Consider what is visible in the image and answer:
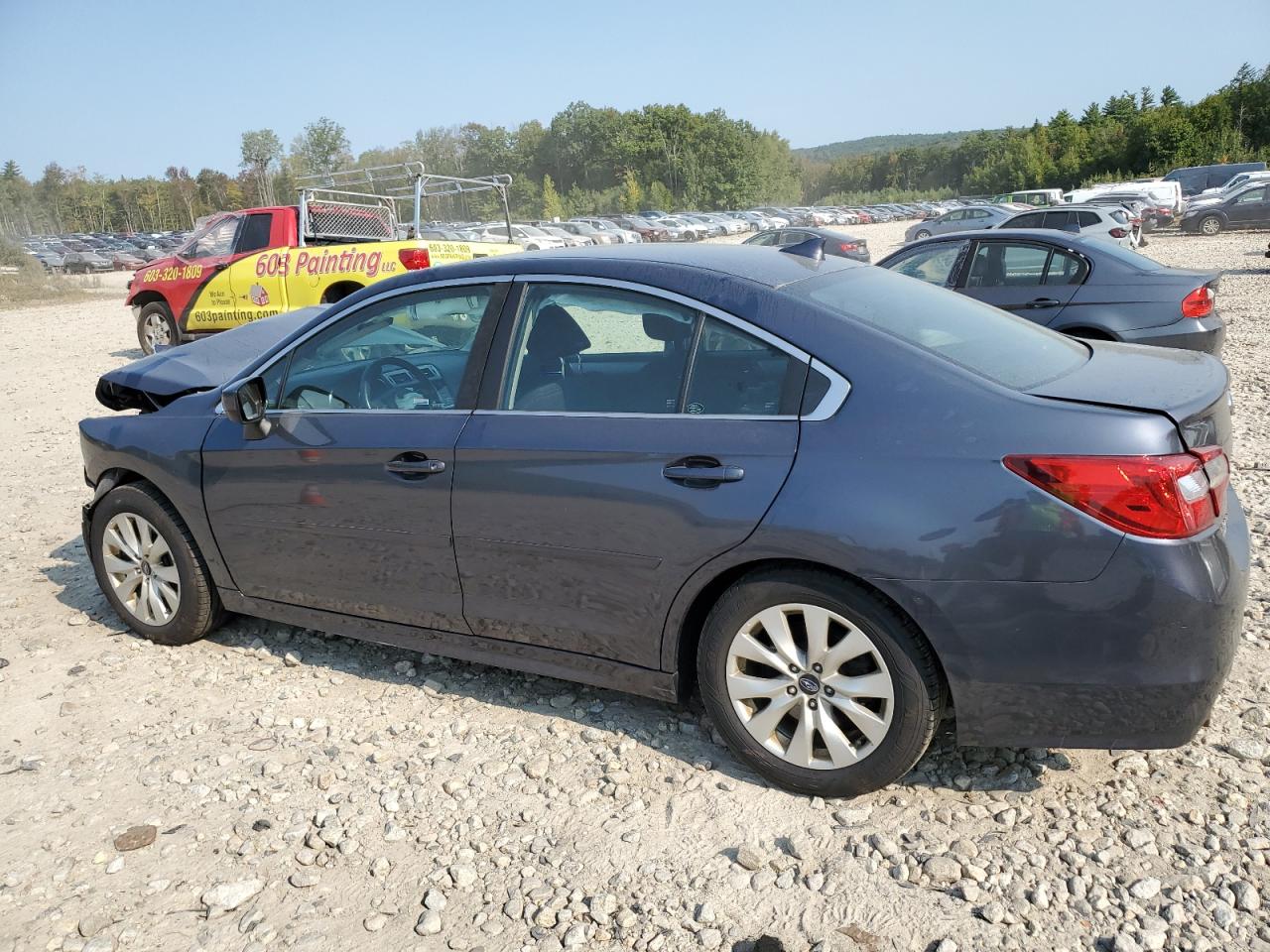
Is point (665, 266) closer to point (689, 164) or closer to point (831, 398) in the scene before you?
point (831, 398)

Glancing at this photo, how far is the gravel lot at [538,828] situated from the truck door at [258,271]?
789 centimetres

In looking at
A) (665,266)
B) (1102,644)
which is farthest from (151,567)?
(1102,644)

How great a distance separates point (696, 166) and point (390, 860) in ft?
337

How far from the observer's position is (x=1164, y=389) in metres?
2.71

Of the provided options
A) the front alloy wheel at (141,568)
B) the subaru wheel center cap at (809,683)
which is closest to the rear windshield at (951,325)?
the subaru wheel center cap at (809,683)

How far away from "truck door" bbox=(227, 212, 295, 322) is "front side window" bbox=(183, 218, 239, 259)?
0.58ft

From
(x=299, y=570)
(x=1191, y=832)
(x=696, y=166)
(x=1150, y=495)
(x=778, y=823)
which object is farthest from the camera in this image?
(x=696, y=166)

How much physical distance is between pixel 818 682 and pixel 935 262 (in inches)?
286

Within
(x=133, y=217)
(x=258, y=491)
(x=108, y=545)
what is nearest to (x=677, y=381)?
(x=258, y=491)

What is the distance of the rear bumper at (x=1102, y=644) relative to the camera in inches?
95.3

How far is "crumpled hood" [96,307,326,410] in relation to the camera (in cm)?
489

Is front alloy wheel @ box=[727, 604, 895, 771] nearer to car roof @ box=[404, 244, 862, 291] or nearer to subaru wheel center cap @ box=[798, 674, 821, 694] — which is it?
subaru wheel center cap @ box=[798, 674, 821, 694]

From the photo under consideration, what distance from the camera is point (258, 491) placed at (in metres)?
3.82

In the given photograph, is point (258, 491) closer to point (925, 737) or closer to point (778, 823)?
point (778, 823)
